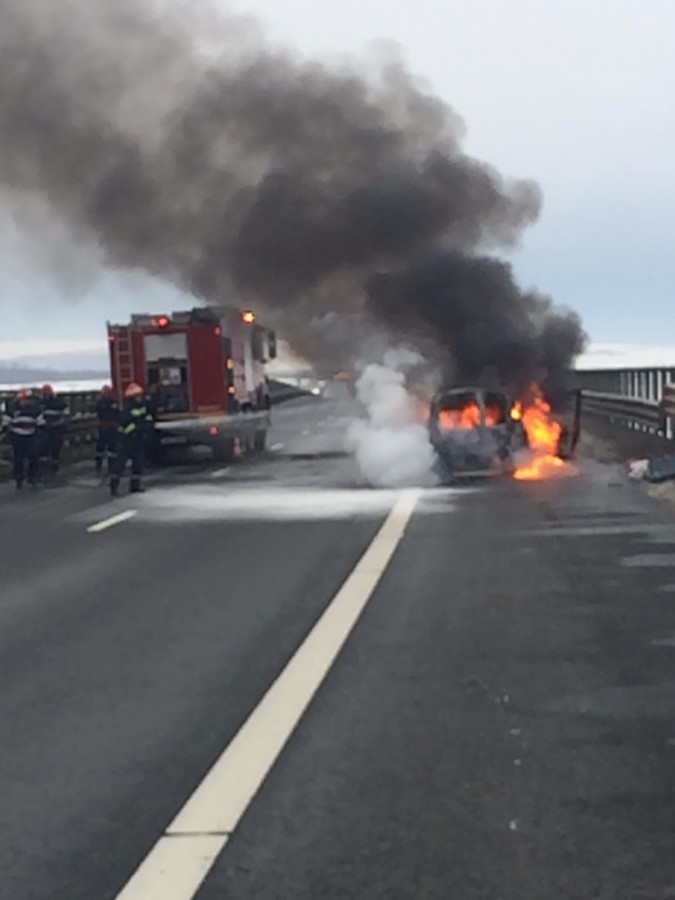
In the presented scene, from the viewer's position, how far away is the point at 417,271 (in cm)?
3325

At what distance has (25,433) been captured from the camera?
24000mm

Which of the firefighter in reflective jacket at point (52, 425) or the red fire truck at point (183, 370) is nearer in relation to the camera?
the firefighter in reflective jacket at point (52, 425)

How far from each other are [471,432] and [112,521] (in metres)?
7.56

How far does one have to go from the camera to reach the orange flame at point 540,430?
2569 cm

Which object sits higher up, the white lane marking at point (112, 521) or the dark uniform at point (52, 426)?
the dark uniform at point (52, 426)

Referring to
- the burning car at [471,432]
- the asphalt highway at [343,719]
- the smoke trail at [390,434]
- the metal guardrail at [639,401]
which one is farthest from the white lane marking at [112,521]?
the metal guardrail at [639,401]

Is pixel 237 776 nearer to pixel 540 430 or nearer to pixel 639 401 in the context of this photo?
pixel 540 430

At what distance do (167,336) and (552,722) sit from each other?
2392 cm

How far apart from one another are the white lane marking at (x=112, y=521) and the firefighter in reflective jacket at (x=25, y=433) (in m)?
5.72

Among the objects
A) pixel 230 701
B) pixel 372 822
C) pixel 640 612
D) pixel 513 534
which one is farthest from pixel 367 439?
pixel 372 822

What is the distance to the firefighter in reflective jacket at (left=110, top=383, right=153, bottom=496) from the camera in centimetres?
2197

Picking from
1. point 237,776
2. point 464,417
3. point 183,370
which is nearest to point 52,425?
point 183,370

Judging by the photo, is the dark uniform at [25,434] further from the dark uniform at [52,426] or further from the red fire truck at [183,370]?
the red fire truck at [183,370]

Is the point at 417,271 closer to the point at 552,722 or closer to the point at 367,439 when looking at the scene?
the point at 367,439
